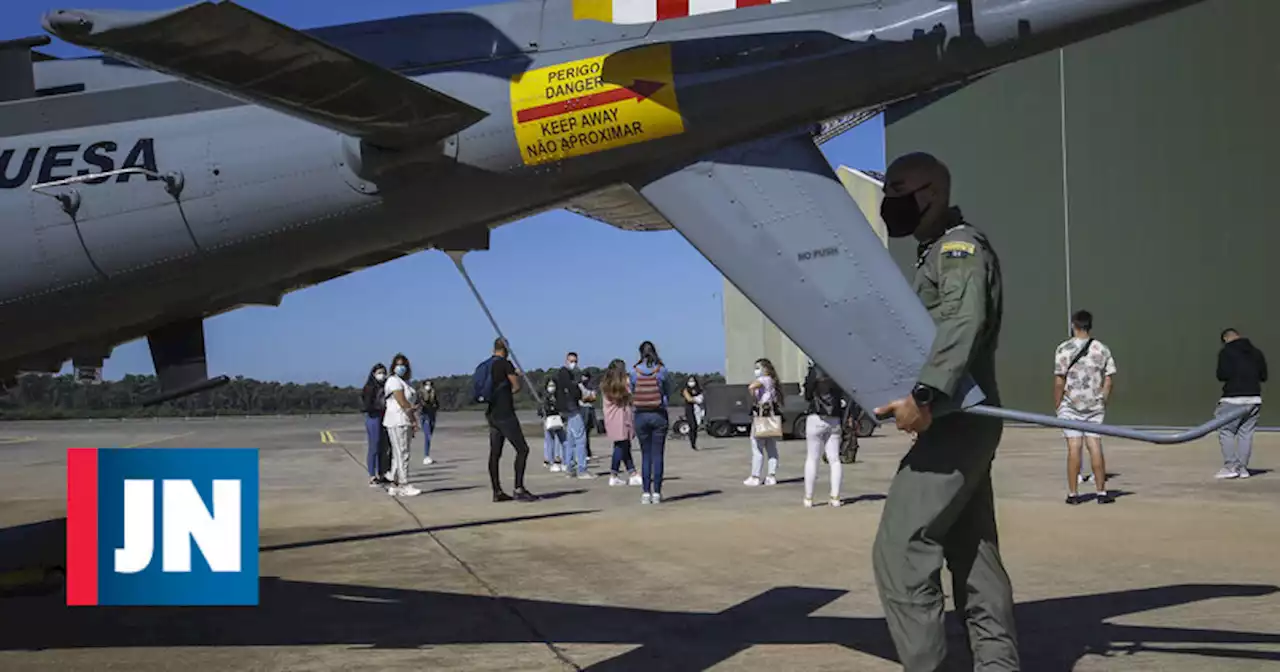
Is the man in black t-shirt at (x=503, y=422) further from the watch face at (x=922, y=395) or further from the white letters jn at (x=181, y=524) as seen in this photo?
the watch face at (x=922, y=395)

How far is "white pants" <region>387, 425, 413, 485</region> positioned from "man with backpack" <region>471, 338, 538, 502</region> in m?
1.20

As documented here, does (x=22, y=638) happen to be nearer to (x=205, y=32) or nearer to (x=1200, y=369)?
(x=205, y=32)

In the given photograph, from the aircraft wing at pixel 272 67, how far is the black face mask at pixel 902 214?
1.73 m

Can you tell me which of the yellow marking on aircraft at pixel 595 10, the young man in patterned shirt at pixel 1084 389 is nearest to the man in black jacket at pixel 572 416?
the young man in patterned shirt at pixel 1084 389

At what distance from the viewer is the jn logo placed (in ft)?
16.9

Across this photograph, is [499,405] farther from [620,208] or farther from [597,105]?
[597,105]

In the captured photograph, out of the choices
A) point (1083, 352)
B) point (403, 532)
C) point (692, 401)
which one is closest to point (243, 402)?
point (692, 401)

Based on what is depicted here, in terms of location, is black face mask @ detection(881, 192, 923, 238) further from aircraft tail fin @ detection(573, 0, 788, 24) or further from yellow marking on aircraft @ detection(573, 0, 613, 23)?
yellow marking on aircraft @ detection(573, 0, 613, 23)

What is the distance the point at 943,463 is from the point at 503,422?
28.9ft

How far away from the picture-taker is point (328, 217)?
4465mm

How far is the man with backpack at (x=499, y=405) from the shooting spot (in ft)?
39.4

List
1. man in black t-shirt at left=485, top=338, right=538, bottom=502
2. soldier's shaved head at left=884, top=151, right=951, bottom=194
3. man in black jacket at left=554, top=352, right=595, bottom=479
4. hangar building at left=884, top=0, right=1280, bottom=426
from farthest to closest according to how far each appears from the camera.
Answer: hangar building at left=884, top=0, right=1280, bottom=426 < man in black jacket at left=554, top=352, right=595, bottom=479 < man in black t-shirt at left=485, top=338, right=538, bottom=502 < soldier's shaved head at left=884, top=151, right=951, bottom=194

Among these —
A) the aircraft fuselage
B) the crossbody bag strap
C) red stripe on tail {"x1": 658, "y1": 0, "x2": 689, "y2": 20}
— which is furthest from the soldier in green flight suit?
the crossbody bag strap

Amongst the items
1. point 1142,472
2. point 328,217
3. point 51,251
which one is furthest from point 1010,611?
point 1142,472
